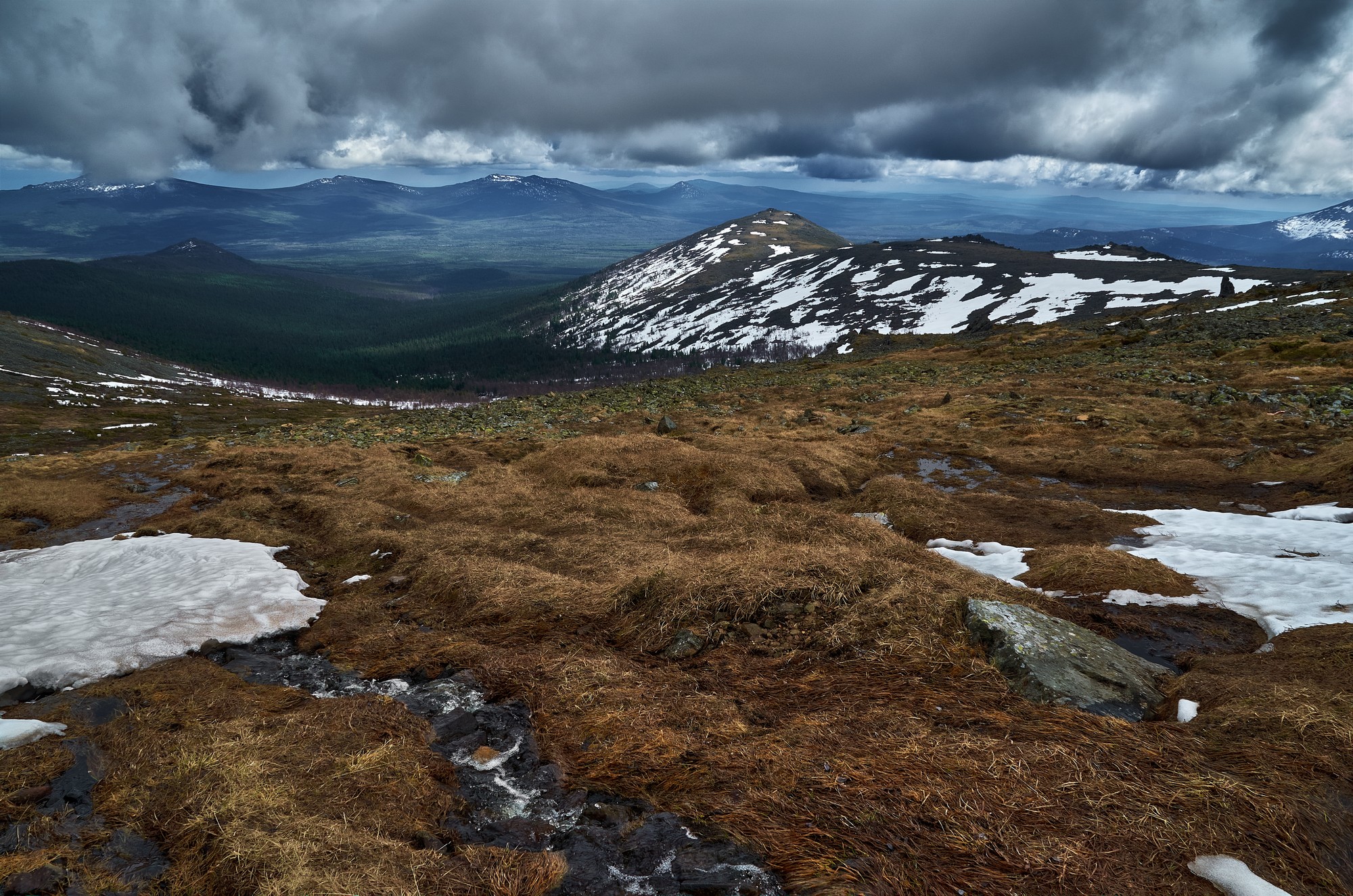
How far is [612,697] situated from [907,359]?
67634 millimetres

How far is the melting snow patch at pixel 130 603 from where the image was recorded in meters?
8.37

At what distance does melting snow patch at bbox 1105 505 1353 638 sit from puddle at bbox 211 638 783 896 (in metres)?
8.68

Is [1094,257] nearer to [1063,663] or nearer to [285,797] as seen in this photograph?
[1063,663]

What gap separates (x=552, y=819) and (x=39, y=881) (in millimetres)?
3708

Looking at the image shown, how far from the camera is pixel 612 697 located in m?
7.05

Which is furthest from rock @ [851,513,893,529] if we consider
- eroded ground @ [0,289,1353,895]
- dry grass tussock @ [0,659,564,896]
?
dry grass tussock @ [0,659,564,896]

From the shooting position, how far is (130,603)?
10.7m

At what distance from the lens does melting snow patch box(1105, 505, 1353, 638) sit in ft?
28.8

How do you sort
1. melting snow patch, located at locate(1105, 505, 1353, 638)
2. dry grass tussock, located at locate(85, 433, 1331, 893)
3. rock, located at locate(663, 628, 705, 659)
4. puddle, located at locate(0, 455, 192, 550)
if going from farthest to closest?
1. puddle, located at locate(0, 455, 192, 550)
2. melting snow patch, located at locate(1105, 505, 1353, 638)
3. rock, located at locate(663, 628, 705, 659)
4. dry grass tussock, located at locate(85, 433, 1331, 893)

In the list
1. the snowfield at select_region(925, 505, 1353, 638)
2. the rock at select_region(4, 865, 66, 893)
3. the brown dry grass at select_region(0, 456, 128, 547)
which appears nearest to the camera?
the rock at select_region(4, 865, 66, 893)

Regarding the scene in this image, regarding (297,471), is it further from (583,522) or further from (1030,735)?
(1030,735)

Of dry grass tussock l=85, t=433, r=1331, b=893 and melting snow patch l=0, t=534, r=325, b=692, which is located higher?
dry grass tussock l=85, t=433, r=1331, b=893

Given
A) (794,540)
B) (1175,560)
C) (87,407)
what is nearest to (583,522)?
(794,540)

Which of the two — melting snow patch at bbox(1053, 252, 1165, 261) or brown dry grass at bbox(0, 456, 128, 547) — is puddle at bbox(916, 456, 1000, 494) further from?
melting snow patch at bbox(1053, 252, 1165, 261)
